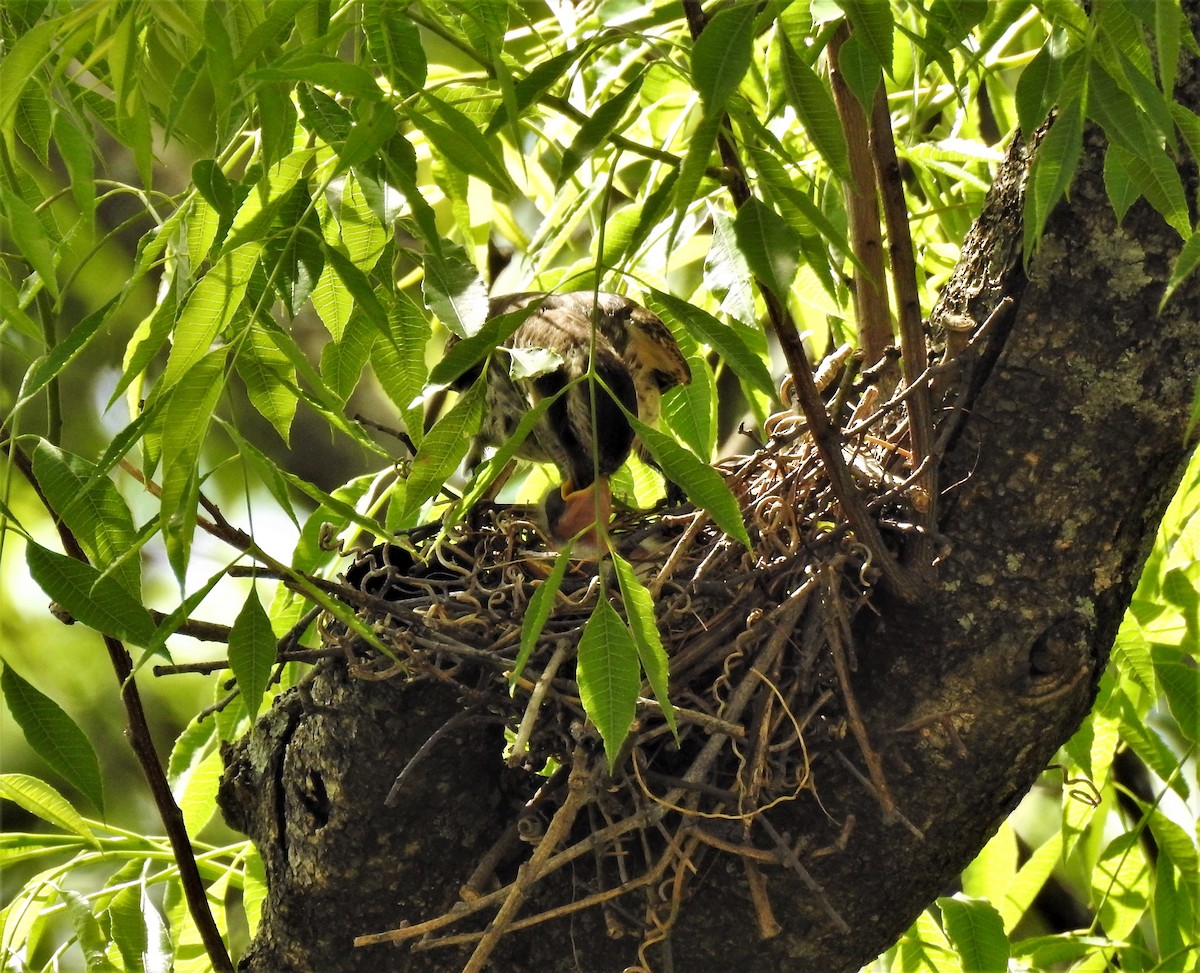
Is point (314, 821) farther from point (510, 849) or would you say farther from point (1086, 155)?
point (1086, 155)

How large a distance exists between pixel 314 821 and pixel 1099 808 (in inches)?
62.3

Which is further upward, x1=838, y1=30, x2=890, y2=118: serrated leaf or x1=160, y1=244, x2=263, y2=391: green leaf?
x1=160, y1=244, x2=263, y2=391: green leaf

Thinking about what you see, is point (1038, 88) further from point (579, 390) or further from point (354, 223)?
point (579, 390)

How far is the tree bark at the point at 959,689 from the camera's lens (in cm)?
185

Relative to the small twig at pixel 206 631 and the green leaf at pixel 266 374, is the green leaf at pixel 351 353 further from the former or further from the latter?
the small twig at pixel 206 631

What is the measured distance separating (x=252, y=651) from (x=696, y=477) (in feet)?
1.82

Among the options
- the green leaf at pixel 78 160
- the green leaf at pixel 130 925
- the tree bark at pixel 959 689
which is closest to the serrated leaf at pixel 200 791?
the green leaf at pixel 130 925

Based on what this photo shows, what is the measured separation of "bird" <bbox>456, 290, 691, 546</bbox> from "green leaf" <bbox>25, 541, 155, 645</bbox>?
0.98 m

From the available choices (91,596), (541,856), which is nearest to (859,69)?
(91,596)

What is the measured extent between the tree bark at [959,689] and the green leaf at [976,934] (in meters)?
0.25

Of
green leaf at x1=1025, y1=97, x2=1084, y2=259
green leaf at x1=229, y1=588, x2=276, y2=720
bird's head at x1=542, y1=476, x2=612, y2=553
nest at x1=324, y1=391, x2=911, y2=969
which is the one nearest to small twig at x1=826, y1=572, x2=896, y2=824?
nest at x1=324, y1=391, x2=911, y2=969

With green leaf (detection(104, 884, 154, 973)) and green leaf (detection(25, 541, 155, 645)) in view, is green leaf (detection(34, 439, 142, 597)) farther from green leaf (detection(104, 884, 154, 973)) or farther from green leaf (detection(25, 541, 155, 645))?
green leaf (detection(104, 884, 154, 973))

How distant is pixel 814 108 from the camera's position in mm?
1373

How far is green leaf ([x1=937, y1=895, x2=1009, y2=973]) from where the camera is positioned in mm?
2219
